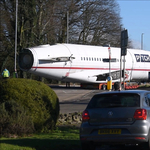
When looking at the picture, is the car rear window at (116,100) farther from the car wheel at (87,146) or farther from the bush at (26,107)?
the bush at (26,107)

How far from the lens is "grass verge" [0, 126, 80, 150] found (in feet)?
32.1

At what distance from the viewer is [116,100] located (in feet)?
31.5

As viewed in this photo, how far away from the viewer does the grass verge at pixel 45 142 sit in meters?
9.78

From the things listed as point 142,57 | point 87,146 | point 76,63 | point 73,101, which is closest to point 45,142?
point 87,146

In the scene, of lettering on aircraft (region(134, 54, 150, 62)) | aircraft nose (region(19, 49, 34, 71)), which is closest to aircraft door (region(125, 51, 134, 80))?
lettering on aircraft (region(134, 54, 150, 62))

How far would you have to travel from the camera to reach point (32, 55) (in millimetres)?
34969

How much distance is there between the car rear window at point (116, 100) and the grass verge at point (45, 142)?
1.60m

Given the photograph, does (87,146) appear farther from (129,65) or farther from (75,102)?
(129,65)

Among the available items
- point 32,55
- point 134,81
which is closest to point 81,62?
point 32,55

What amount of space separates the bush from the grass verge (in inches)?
14.3

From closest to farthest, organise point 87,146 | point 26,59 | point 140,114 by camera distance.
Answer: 1. point 140,114
2. point 87,146
3. point 26,59

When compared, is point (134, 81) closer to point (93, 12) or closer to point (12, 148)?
point (93, 12)

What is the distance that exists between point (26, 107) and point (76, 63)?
26.1 m

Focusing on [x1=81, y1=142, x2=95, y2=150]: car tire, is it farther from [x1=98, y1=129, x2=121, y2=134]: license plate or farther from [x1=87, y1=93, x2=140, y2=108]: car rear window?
[x1=87, y1=93, x2=140, y2=108]: car rear window
